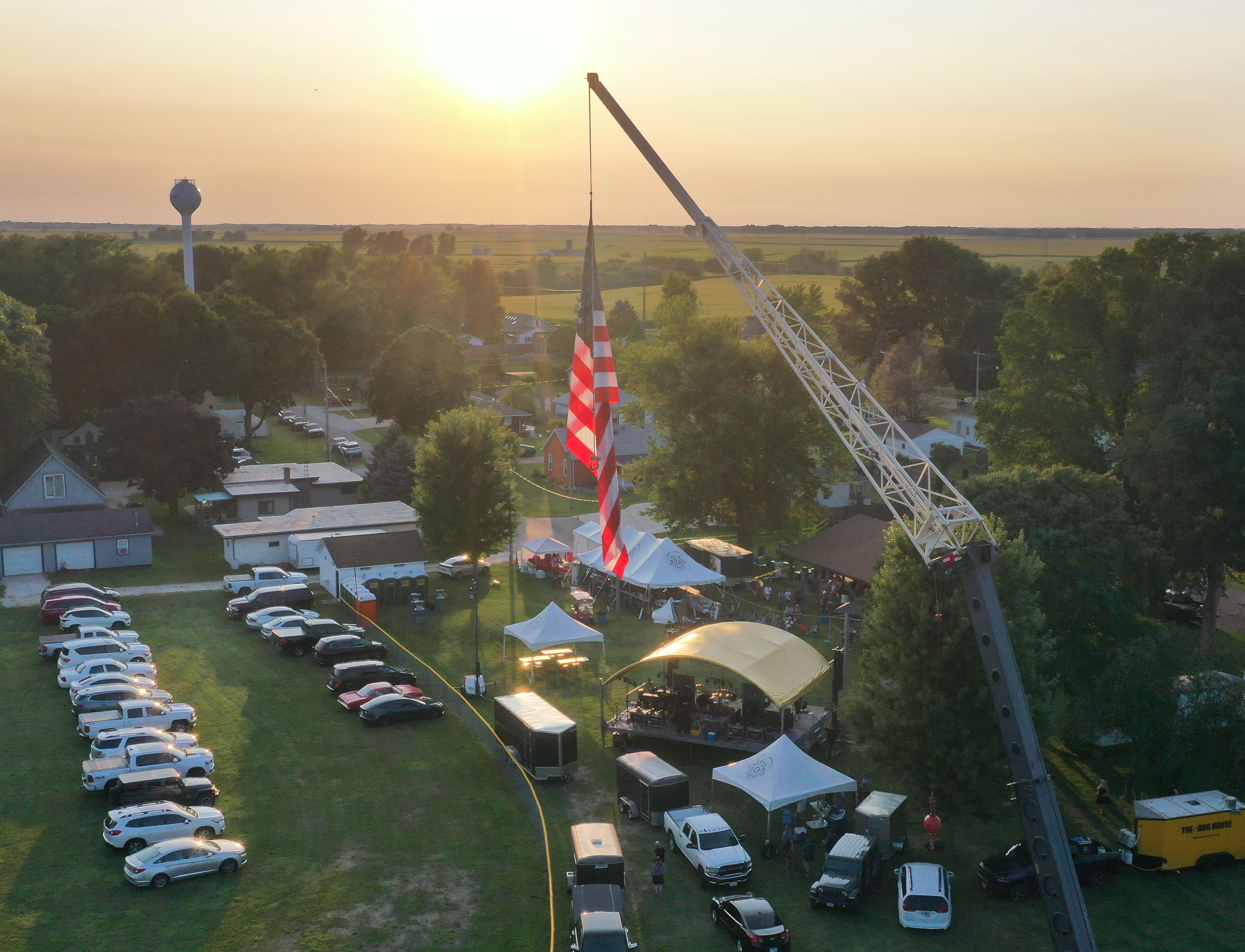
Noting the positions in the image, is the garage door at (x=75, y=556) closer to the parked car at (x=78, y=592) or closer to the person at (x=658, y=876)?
the parked car at (x=78, y=592)

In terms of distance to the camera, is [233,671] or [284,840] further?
[233,671]

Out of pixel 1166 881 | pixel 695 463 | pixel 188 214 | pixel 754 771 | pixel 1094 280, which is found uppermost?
pixel 188 214

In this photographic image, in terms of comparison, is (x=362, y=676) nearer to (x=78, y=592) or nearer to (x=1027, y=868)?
(x=78, y=592)

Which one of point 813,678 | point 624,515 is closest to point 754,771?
point 813,678

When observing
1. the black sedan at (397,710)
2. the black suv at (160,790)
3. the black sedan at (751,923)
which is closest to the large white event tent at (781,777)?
the black sedan at (751,923)

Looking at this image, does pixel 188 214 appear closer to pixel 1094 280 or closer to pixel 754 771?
pixel 1094 280

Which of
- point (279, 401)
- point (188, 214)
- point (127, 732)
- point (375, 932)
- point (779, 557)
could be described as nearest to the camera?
point (375, 932)

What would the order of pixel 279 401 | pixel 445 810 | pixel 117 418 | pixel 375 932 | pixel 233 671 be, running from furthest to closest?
1. pixel 279 401
2. pixel 117 418
3. pixel 233 671
4. pixel 445 810
5. pixel 375 932
